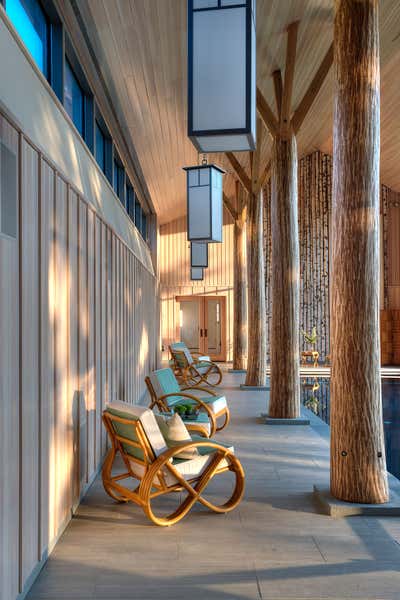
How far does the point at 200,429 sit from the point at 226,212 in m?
13.6

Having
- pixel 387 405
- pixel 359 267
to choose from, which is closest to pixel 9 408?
pixel 359 267

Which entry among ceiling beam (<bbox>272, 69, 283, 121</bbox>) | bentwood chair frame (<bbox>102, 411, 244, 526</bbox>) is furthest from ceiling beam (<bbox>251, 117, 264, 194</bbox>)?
bentwood chair frame (<bbox>102, 411, 244, 526</bbox>)

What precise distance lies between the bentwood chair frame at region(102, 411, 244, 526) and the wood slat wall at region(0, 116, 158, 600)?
1.13ft

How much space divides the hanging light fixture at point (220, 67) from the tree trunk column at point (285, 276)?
3.97 m

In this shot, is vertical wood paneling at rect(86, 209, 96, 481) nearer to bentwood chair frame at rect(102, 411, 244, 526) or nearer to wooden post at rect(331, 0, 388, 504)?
bentwood chair frame at rect(102, 411, 244, 526)

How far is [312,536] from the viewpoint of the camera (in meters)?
3.56

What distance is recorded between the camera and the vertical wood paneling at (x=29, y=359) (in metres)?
2.77

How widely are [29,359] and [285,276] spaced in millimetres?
4773

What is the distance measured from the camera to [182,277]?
59.2 feet

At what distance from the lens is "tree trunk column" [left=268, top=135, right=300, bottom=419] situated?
7172 millimetres

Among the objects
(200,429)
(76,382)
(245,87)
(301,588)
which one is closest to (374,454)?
(301,588)

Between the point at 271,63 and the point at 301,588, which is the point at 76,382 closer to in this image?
the point at 301,588

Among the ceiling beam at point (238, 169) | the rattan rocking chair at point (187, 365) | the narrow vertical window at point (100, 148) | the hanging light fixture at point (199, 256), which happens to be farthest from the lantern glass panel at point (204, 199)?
the hanging light fixture at point (199, 256)

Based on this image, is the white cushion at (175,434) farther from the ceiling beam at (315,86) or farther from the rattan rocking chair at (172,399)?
the ceiling beam at (315,86)
